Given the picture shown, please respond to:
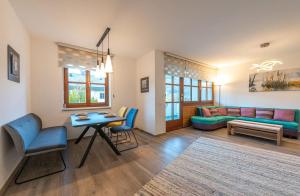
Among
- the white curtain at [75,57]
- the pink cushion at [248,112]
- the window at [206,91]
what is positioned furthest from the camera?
the window at [206,91]

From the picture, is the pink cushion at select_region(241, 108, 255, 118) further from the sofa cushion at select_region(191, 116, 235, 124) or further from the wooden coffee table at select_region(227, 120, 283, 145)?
the wooden coffee table at select_region(227, 120, 283, 145)

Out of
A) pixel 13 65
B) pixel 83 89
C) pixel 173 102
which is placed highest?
pixel 13 65

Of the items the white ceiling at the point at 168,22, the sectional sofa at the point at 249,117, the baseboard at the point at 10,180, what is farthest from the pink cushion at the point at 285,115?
the baseboard at the point at 10,180

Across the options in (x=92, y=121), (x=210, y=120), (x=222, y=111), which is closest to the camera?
(x=92, y=121)

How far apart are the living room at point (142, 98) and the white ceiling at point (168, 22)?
0.07 ft

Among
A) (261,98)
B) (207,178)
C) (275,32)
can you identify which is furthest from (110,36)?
(261,98)

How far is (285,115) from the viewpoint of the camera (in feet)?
12.4

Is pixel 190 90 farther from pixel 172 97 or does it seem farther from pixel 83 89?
pixel 83 89

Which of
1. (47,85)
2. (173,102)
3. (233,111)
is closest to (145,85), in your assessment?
(173,102)

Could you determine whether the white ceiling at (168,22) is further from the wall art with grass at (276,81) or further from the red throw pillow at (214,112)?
the red throw pillow at (214,112)

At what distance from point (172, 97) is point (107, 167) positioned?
2.86 meters

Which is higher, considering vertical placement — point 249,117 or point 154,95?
point 154,95

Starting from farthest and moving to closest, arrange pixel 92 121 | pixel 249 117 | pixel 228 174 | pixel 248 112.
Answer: pixel 248 112 → pixel 249 117 → pixel 92 121 → pixel 228 174

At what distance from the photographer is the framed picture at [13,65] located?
5.94 feet
